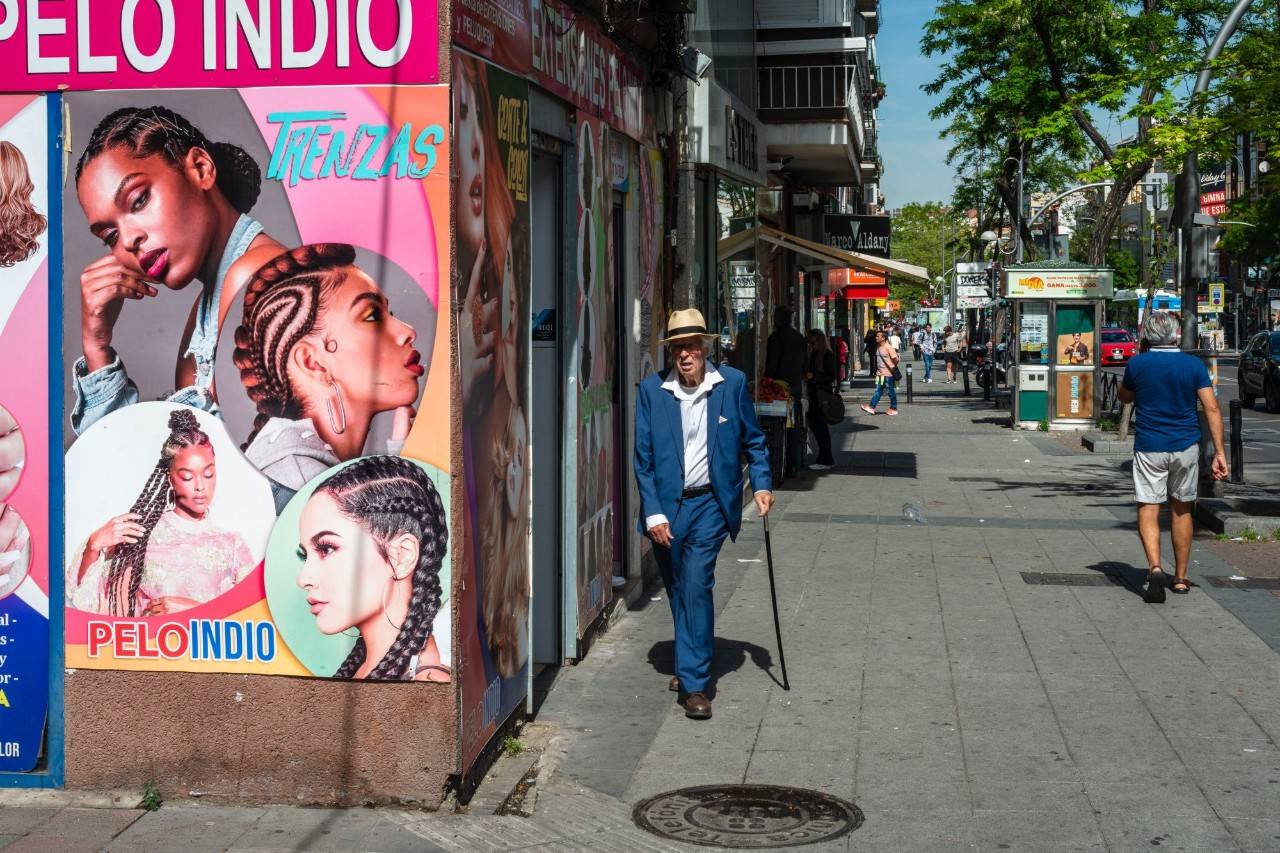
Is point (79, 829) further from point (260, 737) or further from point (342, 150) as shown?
point (342, 150)

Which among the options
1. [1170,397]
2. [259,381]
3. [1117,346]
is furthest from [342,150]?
[1117,346]

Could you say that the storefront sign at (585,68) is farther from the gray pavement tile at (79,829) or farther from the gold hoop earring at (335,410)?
the gray pavement tile at (79,829)

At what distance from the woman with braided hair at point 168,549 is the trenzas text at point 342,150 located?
3.25 feet

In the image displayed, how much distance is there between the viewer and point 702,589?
7270 mm

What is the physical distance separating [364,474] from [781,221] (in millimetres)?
18279

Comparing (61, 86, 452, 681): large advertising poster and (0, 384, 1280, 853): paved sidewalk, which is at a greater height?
(61, 86, 452, 681): large advertising poster

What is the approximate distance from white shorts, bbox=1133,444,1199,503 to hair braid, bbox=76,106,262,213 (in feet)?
21.3

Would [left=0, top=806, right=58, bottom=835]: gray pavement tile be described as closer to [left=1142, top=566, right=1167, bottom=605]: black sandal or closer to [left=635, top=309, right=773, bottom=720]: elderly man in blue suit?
[left=635, top=309, right=773, bottom=720]: elderly man in blue suit

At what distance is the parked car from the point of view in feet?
105

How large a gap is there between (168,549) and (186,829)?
1019mm

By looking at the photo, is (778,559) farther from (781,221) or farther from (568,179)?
(781,221)

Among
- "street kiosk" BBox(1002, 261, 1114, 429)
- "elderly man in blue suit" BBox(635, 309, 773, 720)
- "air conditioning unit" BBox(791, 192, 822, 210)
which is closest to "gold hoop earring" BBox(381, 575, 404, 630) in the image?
"elderly man in blue suit" BBox(635, 309, 773, 720)

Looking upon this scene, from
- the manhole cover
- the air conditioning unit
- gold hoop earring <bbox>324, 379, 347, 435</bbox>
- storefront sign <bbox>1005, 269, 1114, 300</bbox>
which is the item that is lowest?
the manhole cover

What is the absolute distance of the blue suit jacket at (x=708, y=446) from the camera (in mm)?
7324
